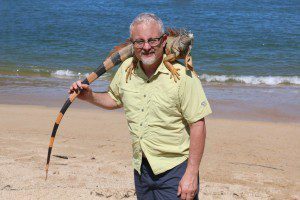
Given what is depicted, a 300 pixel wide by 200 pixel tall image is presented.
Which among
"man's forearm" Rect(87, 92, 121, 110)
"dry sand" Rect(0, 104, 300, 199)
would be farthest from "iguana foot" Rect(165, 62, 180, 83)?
"dry sand" Rect(0, 104, 300, 199)

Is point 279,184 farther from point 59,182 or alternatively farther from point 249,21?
point 249,21

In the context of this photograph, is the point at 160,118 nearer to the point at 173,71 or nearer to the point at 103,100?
the point at 173,71

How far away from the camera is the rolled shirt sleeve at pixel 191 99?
308 cm

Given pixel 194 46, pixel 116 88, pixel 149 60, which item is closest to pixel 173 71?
pixel 149 60

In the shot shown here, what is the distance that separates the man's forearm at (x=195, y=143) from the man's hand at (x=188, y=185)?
3 cm

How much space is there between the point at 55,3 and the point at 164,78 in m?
29.4

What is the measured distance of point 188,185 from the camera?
3.13 metres

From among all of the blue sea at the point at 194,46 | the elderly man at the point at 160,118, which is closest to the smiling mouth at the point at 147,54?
the elderly man at the point at 160,118

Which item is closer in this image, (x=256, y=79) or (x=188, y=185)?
(x=188, y=185)

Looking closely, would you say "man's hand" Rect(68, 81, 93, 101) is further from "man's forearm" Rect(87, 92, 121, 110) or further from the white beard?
the white beard

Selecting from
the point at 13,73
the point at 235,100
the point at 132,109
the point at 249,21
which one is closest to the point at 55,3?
the point at 249,21

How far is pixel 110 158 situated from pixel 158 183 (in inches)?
131

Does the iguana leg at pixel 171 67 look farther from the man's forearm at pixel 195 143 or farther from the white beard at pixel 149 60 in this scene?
the man's forearm at pixel 195 143

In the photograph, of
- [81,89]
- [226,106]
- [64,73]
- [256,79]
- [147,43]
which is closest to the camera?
[147,43]
